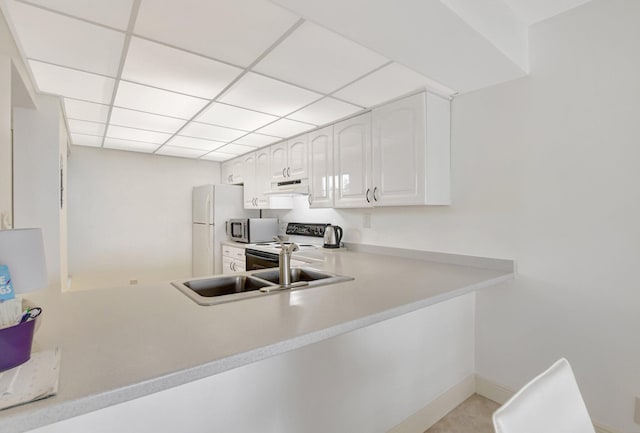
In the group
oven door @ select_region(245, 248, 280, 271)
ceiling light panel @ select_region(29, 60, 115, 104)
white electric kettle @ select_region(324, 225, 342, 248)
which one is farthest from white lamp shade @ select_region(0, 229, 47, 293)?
white electric kettle @ select_region(324, 225, 342, 248)

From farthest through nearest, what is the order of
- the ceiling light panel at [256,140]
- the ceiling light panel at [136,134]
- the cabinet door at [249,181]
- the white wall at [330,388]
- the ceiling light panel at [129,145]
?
the cabinet door at [249,181] < the ceiling light panel at [129,145] < the ceiling light panel at [256,140] < the ceiling light panel at [136,134] < the white wall at [330,388]

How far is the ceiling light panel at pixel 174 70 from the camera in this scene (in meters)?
1.65

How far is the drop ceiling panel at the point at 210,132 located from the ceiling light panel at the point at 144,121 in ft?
0.35

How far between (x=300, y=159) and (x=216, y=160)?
228 centimetres

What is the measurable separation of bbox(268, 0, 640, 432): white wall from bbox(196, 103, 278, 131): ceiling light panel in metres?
1.61

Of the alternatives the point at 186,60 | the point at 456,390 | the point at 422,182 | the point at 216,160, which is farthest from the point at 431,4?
the point at 216,160

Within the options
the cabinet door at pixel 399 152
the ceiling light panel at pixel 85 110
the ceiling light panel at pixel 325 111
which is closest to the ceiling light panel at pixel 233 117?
the ceiling light panel at pixel 325 111

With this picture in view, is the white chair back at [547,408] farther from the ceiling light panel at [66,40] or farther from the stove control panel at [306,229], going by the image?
the stove control panel at [306,229]

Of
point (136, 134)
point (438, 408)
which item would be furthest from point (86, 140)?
point (438, 408)

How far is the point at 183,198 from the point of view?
Result: 4711mm

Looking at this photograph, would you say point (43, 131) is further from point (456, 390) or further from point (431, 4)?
point (456, 390)

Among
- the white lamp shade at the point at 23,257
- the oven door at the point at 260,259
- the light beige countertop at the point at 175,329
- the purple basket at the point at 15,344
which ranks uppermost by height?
the white lamp shade at the point at 23,257

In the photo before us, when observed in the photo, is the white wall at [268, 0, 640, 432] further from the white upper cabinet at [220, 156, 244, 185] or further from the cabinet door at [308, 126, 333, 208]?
the white upper cabinet at [220, 156, 244, 185]

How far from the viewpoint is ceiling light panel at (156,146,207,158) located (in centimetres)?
403
